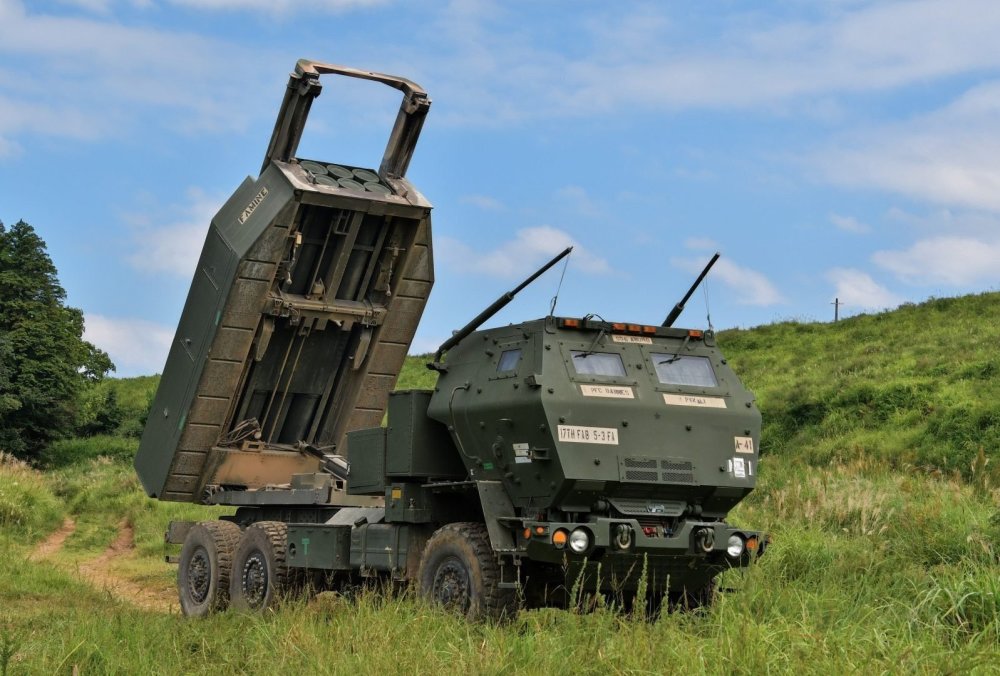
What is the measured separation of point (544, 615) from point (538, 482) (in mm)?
1183

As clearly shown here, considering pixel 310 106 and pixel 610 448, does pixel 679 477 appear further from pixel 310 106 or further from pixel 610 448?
pixel 310 106

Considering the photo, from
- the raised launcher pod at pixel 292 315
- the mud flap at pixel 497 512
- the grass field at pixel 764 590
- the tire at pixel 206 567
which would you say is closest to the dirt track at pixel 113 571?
the grass field at pixel 764 590

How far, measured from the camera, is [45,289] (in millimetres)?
40062

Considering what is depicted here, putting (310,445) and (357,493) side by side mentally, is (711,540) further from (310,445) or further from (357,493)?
(310,445)

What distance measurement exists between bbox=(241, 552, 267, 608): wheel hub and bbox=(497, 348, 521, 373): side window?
353 centimetres

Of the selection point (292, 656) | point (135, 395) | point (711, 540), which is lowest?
point (292, 656)

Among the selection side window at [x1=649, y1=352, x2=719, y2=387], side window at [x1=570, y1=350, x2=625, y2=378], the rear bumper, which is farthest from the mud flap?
side window at [x1=649, y1=352, x2=719, y2=387]

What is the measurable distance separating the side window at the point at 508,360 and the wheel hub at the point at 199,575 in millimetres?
4421

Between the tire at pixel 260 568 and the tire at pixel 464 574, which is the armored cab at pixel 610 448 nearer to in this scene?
the tire at pixel 464 574

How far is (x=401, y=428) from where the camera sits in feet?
34.6

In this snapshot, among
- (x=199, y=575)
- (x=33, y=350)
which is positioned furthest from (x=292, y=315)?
(x=33, y=350)

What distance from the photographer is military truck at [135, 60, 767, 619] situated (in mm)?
9117

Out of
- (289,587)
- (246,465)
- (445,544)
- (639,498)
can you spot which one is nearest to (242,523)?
(246,465)

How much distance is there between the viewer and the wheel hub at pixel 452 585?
9.16 m
